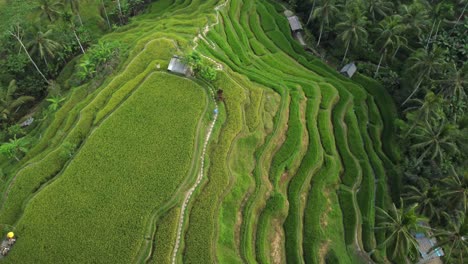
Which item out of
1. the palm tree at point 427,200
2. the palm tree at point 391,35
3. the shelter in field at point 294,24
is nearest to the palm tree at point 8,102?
the shelter in field at point 294,24

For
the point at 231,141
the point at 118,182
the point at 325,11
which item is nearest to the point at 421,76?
the point at 325,11

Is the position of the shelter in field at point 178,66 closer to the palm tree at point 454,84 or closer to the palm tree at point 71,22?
the palm tree at point 71,22

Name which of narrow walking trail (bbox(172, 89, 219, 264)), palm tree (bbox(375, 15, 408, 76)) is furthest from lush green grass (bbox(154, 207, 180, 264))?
palm tree (bbox(375, 15, 408, 76))

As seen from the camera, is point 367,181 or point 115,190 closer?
point 115,190

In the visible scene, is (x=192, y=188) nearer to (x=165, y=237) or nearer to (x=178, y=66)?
(x=165, y=237)

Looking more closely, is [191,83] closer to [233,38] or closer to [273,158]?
[273,158]

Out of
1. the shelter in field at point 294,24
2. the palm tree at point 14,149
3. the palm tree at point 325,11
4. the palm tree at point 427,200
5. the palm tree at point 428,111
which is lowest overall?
the palm tree at point 427,200

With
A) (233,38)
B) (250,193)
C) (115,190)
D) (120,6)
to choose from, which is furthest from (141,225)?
(120,6)
